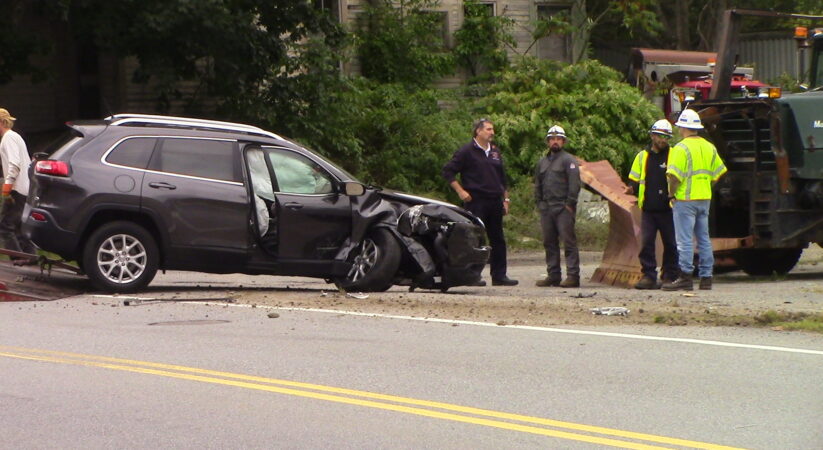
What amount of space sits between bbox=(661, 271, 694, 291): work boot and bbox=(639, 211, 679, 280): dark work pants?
0.25 m

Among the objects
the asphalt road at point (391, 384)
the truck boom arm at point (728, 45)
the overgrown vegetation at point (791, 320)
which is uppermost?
the truck boom arm at point (728, 45)

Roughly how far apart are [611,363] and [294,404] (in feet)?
8.26

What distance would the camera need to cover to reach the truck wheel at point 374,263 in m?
13.0

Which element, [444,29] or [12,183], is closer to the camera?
[12,183]

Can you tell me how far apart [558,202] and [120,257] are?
16.8 feet

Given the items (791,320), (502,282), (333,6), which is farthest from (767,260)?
(333,6)

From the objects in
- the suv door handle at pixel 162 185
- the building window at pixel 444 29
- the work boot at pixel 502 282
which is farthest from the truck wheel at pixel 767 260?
the building window at pixel 444 29

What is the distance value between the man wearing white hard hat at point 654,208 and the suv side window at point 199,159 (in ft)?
15.0

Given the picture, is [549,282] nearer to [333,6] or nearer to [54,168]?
[54,168]

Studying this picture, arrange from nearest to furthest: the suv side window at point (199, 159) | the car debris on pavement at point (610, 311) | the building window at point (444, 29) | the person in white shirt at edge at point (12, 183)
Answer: the car debris on pavement at point (610, 311) → the suv side window at point (199, 159) → the person in white shirt at edge at point (12, 183) → the building window at point (444, 29)

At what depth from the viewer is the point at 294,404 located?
25.0 ft

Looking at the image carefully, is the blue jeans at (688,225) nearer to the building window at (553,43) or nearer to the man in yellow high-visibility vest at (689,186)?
the man in yellow high-visibility vest at (689,186)

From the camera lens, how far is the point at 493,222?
14.7 meters

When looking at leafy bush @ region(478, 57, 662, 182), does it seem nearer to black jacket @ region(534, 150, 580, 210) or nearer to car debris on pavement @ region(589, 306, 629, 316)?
black jacket @ region(534, 150, 580, 210)
